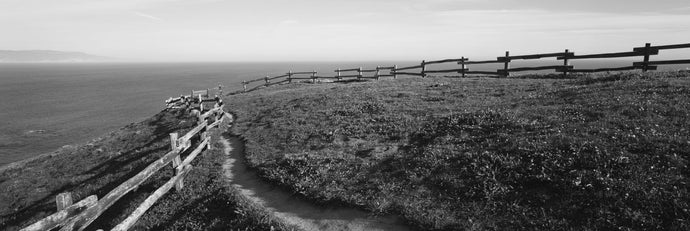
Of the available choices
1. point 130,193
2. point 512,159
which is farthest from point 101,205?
point 512,159

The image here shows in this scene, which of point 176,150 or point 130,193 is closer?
point 176,150

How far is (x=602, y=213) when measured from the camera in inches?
324

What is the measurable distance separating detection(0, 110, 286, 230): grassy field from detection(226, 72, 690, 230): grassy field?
192 centimetres

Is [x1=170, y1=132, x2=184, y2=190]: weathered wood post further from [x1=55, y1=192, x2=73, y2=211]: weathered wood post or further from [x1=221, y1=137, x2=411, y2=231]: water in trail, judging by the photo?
[x1=55, y1=192, x2=73, y2=211]: weathered wood post

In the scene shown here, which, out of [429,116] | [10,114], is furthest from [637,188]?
[10,114]

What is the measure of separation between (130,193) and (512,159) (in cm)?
1325

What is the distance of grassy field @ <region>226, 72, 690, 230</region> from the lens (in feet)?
28.3

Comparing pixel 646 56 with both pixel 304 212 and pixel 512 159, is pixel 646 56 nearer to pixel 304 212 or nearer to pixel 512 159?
pixel 512 159

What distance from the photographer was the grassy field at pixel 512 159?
8617 millimetres

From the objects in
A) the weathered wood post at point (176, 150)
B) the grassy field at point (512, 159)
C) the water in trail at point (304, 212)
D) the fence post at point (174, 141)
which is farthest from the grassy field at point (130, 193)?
the grassy field at point (512, 159)

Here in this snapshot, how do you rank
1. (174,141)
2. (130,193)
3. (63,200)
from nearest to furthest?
(63,200) → (174,141) → (130,193)

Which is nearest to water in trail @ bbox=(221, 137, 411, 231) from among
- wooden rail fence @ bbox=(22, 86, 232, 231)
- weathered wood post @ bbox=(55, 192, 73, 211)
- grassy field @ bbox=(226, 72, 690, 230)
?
grassy field @ bbox=(226, 72, 690, 230)

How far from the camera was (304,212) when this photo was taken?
34.3 ft

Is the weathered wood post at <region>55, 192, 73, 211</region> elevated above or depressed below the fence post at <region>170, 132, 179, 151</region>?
below
